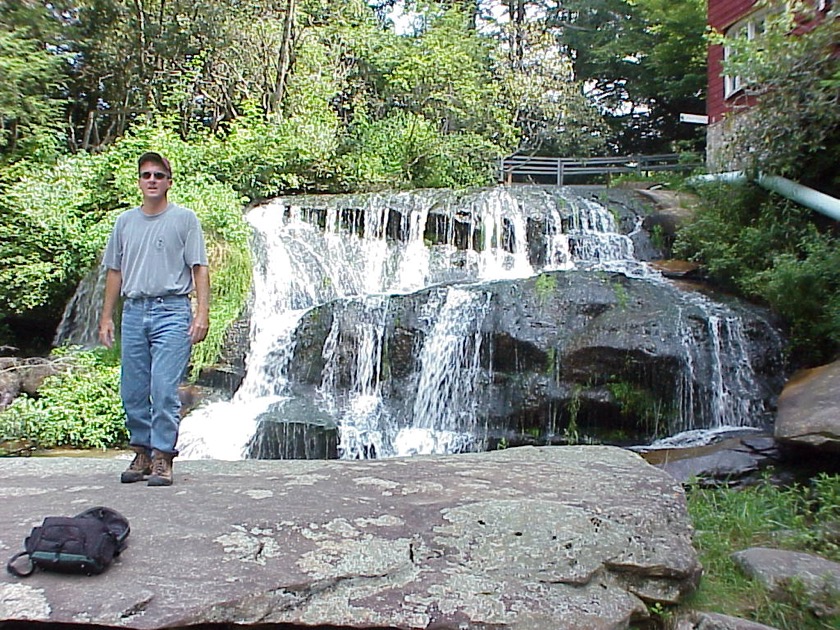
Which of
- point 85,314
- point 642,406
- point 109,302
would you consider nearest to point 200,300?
point 109,302

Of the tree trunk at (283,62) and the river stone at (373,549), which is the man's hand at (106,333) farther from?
the tree trunk at (283,62)

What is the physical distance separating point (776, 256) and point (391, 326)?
15.8 ft

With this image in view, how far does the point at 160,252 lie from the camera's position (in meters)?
3.78

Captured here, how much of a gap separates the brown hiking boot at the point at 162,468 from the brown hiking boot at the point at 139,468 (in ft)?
0.41

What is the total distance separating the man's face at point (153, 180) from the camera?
3725mm

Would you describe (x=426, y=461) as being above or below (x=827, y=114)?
below

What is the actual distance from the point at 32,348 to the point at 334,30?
1102 cm

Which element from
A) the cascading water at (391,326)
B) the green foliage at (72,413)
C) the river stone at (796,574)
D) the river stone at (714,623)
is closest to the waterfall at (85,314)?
the green foliage at (72,413)

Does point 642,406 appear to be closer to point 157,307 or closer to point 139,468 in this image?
point 139,468

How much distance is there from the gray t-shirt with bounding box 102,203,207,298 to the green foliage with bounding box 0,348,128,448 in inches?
213

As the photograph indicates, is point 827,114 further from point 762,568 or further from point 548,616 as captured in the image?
point 548,616

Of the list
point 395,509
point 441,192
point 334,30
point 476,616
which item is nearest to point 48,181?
point 441,192

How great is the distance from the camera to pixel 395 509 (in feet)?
10.8

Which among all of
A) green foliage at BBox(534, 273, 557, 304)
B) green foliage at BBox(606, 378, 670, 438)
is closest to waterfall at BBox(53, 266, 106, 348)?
green foliage at BBox(534, 273, 557, 304)
